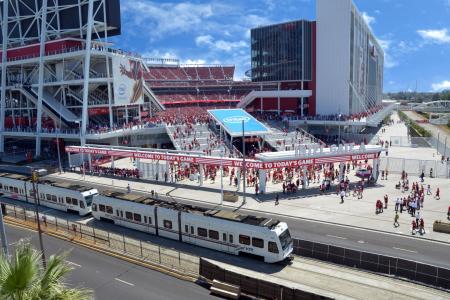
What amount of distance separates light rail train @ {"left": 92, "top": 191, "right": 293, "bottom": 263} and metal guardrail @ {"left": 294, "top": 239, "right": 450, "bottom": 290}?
1224 millimetres

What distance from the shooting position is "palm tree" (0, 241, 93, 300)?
6.76 m

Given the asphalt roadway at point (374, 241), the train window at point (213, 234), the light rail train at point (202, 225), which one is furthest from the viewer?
the train window at point (213, 234)

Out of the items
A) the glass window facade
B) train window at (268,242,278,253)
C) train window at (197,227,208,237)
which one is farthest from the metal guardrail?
the glass window facade

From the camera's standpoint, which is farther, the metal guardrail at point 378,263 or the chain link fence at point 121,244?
the chain link fence at point 121,244

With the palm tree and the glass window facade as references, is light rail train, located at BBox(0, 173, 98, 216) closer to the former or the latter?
the palm tree

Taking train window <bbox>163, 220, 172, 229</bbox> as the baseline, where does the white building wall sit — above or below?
above

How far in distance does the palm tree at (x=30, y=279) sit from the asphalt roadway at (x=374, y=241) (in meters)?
19.2

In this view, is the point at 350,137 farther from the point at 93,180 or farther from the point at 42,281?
the point at 42,281

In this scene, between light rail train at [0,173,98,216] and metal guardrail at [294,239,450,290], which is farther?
light rail train at [0,173,98,216]

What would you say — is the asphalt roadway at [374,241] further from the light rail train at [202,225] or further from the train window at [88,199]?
the train window at [88,199]

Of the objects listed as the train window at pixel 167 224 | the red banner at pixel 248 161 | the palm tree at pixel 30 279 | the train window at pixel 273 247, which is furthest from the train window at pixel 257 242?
the red banner at pixel 248 161

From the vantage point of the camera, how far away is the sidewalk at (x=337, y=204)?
2817cm

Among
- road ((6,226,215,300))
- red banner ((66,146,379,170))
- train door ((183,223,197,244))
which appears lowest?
road ((6,226,215,300))

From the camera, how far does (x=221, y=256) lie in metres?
22.4
